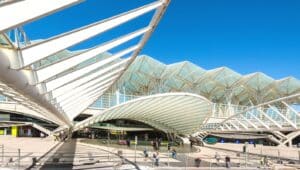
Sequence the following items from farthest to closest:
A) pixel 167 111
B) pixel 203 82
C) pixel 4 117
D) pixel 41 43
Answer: pixel 203 82 < pixel 4 117 < pixel 167 111 < pixel 41 43

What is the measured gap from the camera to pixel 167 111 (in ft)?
160

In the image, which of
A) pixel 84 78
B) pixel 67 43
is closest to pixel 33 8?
pixel 67 43

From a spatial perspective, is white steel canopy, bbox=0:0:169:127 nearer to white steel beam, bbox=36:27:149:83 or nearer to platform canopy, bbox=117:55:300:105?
white steel beam, bbox=36:27:149:83

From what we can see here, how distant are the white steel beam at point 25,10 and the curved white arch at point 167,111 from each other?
1438 inches

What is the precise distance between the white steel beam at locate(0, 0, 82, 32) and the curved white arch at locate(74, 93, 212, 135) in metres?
36.5

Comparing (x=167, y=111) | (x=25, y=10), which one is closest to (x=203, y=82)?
(x=167, y=111)

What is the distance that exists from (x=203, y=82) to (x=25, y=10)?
79.5 meters

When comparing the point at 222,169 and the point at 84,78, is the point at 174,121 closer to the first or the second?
the point at 222,169

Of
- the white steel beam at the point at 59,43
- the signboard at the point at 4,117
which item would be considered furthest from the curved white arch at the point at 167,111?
the white steel beam at the point at 59,43

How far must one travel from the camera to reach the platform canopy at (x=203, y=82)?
3002 inches

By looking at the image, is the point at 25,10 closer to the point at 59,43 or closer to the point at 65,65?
the point at 59,43

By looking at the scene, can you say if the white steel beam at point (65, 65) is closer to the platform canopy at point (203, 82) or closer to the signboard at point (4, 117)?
the signboard at point (4, 117)

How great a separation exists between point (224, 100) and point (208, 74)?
1297cm

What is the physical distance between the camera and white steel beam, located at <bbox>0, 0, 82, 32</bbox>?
5426 millimetres
